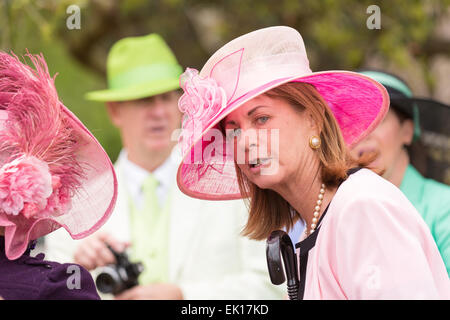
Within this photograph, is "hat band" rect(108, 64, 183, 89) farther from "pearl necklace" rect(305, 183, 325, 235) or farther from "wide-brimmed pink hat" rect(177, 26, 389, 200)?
"pearl necklace" rect(305, 183, 325, 235)

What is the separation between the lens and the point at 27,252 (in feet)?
6.79

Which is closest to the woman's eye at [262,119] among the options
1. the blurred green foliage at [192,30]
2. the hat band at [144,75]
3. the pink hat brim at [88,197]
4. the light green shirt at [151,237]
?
the pink hat brim at [88,197]

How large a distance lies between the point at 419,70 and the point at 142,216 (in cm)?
275

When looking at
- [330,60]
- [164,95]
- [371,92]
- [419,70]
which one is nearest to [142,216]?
[164,95]

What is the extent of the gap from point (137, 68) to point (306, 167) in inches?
85.9

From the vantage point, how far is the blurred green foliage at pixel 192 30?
15.7 feet

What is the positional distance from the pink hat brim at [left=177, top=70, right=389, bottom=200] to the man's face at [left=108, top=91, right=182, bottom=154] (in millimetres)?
1470

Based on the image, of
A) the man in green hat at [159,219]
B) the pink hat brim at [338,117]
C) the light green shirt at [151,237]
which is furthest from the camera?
the light green shirt at [151,237]

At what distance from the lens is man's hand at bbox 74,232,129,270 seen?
10.7 feet

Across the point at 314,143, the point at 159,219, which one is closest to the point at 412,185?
the point at 159,219

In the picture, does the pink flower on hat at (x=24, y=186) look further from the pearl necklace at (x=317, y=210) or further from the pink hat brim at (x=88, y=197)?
the pearl necklace at (x=317, y=210)

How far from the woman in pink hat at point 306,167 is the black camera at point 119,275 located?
1.00m

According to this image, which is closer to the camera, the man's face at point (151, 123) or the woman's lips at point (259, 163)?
the woman's lips at point (259, 163)

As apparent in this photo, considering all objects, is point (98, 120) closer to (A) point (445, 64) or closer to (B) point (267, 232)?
(A) point (445, 64)
